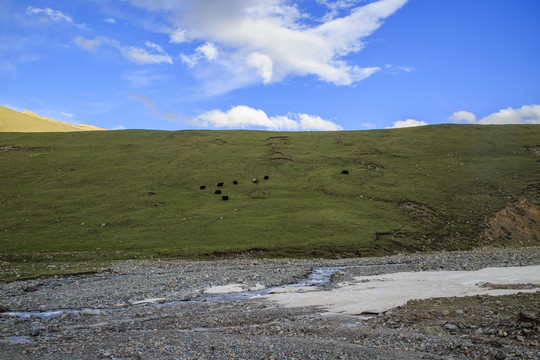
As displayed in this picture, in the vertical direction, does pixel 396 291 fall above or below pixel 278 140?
below

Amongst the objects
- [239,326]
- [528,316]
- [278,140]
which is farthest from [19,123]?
[528,316]

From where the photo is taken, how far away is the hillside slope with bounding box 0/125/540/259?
48.2 meters

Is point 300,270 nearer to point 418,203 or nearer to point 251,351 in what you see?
point 251,351

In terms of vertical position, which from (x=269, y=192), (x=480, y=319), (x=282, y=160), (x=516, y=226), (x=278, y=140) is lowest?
(x=480, y=319)

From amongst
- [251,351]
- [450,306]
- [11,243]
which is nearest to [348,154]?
[11,243]

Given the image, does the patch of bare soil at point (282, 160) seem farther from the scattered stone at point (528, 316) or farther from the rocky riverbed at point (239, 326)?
the scattered stone at point (528, 316)

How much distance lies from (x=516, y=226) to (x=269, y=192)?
37652mm

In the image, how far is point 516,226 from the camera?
53594mm

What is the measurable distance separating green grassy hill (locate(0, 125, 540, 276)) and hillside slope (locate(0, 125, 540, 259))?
0.25 meters

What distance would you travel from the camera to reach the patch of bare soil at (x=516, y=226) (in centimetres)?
5044

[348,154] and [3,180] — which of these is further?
[348,154]

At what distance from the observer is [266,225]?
5219cm

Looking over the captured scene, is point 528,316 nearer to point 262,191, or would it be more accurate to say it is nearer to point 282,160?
point 262,191

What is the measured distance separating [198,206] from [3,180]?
40.3 meters
